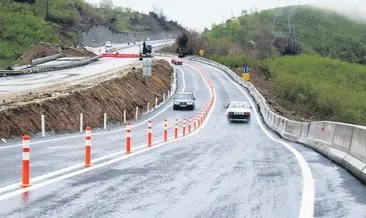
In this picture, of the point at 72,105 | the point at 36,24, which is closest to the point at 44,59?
the point at 36,24

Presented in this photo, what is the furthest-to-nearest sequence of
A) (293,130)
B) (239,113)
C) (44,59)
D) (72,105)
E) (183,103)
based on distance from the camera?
(44,59), (183,103), (239,113), (72,105), (293,130)

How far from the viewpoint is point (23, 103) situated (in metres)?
28.7

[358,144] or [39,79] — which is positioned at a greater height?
[358,144]

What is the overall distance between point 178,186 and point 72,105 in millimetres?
24874

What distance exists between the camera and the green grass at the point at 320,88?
8659cm

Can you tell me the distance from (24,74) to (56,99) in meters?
27.3

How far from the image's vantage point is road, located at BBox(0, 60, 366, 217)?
27.2 ft

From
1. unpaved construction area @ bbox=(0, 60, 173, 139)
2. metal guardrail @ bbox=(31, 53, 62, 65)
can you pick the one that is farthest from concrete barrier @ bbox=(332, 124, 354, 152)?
metal guardrail @ bbox=(31, 53, 62, 65)

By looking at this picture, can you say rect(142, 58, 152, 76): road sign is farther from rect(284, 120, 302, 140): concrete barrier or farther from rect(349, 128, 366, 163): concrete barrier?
rect(349, 128, 366, 163): concrete barrier

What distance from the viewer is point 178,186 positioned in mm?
10508

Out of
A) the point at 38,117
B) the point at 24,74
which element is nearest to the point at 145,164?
the point at 38,117

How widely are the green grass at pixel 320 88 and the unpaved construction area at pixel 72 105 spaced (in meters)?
29.7

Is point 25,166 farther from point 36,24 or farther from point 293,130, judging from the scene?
point 36,24

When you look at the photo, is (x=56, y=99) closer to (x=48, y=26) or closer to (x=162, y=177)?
(x=162, y=177)
